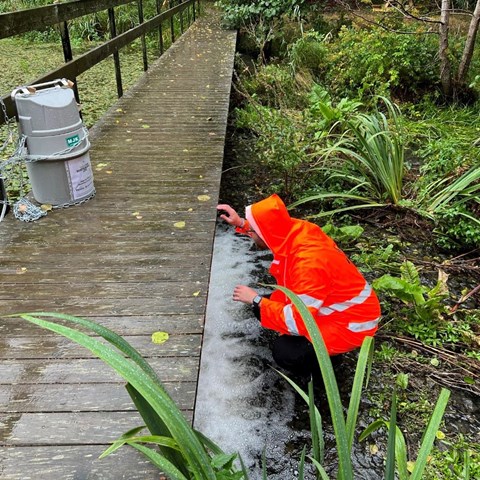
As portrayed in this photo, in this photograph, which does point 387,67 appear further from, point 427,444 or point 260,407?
Result: point 427,444

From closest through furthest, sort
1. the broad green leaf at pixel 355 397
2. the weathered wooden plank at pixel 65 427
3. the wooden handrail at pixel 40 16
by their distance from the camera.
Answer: the broad green leaf at pixel 355 397, the weathered wooden plank at pixel 65 427, the wooden handrail at pixel 40 16

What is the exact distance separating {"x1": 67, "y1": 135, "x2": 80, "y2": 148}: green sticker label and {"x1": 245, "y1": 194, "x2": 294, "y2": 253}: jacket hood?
1263mm

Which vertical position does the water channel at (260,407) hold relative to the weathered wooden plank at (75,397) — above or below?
below

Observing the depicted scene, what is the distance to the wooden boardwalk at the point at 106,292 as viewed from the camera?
5.00 feet

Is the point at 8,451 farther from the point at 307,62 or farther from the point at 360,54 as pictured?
the point at 307,62

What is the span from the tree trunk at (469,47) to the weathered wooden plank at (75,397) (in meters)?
5.76

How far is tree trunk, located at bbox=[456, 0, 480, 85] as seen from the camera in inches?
222

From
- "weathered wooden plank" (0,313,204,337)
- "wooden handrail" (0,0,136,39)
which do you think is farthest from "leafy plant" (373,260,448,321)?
"wooden handrail" (0,0,136,39)

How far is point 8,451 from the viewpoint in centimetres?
148

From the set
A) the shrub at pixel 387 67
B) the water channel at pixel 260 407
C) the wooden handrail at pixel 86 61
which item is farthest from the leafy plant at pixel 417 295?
the shrub at pixel 387 67

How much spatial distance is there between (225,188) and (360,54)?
11.6ft

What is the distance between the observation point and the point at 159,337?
1.97 meters

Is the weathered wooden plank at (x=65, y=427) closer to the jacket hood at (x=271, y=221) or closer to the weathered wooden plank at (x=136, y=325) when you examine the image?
the weathered wooden plank at (x=136, y=325)

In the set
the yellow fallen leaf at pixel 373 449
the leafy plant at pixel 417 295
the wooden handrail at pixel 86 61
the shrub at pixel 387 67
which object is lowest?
the yellow fallen leaf at pixel 373 449
